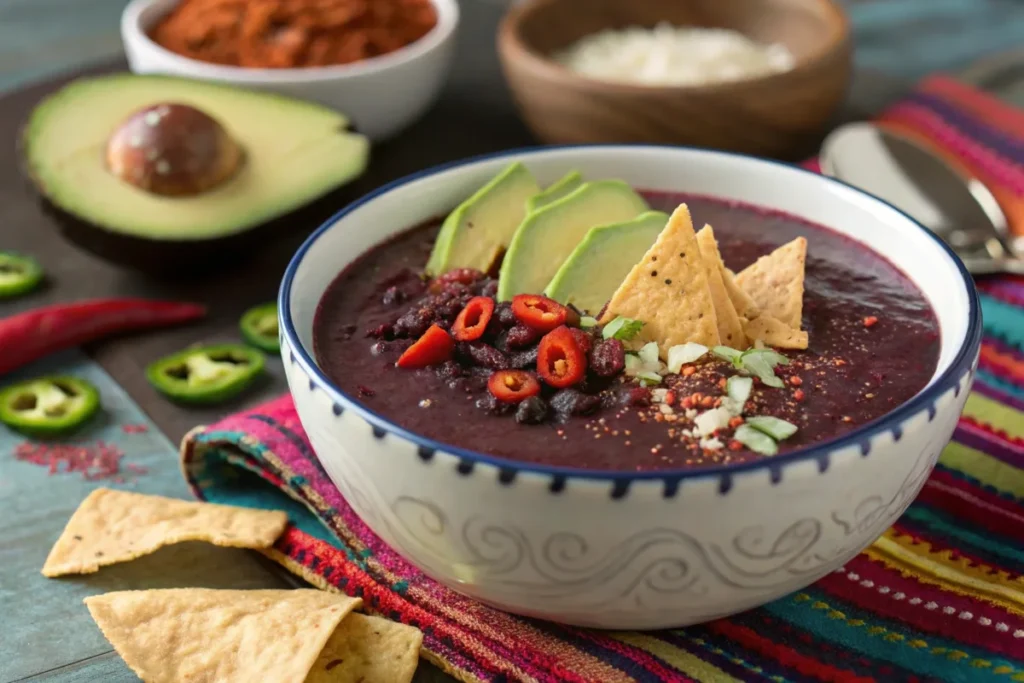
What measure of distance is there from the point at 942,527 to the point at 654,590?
842 mm

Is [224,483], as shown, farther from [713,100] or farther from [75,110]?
[713,100]

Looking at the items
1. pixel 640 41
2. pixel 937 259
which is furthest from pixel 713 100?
pixel 937 259

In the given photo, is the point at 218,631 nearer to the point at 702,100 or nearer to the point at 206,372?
the point at 206,372

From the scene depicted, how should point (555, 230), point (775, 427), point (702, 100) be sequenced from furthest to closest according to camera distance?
point (702, 100)
point (555, 230)
point (775, 427)

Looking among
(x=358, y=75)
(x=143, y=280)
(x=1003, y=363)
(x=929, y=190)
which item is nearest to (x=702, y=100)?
(x=929, y=190)

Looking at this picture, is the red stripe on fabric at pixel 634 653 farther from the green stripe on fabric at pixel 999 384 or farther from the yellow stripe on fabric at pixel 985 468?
the green stripe on fabric at pixel 999 384

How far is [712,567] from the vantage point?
1.95 m

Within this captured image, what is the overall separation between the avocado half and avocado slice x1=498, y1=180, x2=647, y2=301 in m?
1.25

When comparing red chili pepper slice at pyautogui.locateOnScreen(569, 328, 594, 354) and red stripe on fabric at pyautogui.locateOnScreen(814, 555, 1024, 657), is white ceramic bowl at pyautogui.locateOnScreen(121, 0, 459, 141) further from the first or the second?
red stripe on fabric at pyautogui.locateOnScreen(814, 555, 1024, 657)

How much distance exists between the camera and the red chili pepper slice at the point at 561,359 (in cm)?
218

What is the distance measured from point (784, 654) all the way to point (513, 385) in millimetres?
702

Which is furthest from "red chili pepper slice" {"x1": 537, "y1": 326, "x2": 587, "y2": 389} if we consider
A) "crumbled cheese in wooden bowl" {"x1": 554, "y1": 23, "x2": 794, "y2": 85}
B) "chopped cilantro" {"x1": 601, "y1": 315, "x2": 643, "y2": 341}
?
"crumbled cheese in wooden bowl" {"x1": 554, "y1": 23, "x2": 794, "y2": 85}

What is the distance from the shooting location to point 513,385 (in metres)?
2.17

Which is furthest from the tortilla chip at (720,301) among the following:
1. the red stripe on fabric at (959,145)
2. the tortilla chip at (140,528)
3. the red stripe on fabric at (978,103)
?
the red stripe on fabric at (978,103)
